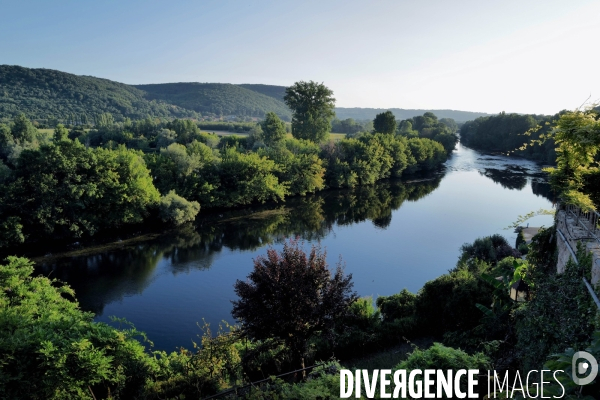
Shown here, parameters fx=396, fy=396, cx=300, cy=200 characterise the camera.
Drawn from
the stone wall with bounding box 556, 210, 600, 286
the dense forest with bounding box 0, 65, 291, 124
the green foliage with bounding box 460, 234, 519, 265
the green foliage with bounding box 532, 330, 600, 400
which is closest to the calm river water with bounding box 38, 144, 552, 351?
the green foliage with bounding box 460, 234, 519, 265

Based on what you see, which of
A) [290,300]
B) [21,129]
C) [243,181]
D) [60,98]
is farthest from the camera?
[60,98]

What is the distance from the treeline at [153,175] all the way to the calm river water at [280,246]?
2.87m

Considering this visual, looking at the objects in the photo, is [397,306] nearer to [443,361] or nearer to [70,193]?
[443,361]

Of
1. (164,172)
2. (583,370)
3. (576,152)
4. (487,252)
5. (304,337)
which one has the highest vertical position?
(576,152)

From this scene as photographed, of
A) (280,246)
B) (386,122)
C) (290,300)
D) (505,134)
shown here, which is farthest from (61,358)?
(505,134)

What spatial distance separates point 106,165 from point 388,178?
43.5m

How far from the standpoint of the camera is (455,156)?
91188 millimetres

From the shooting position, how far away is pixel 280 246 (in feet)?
98.7

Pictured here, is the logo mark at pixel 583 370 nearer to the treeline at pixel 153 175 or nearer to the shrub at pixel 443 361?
the shrub at pixel 443 361

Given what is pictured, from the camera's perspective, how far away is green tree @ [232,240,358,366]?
36.7ft

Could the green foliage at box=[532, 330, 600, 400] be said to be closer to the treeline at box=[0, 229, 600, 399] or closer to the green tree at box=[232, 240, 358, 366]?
the treeline at box=[0, 229, 600, 399]

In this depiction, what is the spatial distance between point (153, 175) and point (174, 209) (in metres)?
6.20

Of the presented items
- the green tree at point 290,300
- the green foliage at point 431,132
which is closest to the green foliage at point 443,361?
the green tree at point 290,300

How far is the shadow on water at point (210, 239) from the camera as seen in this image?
23625mm
